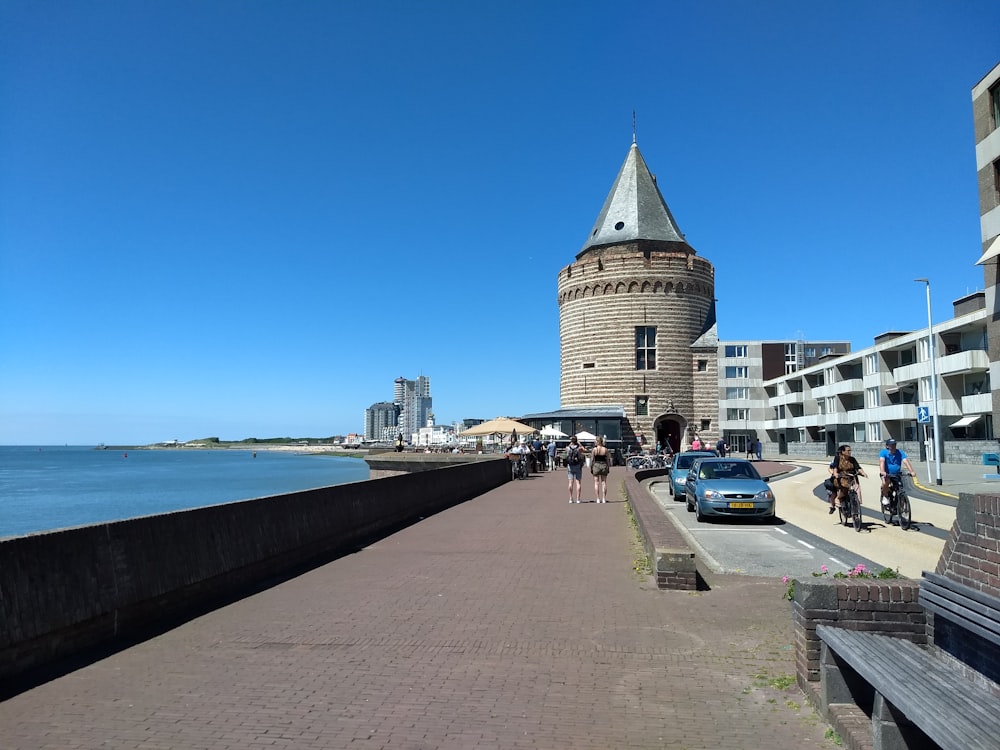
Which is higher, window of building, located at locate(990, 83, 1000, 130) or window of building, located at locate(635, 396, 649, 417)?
window of building, located at locate(990, 83, 1000, 130)

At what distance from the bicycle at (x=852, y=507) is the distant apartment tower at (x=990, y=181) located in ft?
41.4

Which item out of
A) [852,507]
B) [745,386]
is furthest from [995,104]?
[745,386]

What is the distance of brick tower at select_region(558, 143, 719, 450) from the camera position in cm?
5700

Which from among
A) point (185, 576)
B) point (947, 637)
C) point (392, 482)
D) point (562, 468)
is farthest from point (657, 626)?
point (562, 468)

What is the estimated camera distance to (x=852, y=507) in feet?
51.7

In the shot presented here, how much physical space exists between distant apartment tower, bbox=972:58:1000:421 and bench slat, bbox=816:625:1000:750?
24097 millimetres

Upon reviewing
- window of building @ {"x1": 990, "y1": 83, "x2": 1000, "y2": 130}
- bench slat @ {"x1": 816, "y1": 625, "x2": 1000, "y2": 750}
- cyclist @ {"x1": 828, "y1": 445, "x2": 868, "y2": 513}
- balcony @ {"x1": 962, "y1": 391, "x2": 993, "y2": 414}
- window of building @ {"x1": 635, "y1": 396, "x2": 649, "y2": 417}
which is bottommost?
bench slat @ {"x1": 816, "y1": 625, "x2": 1000, "y2": 750}

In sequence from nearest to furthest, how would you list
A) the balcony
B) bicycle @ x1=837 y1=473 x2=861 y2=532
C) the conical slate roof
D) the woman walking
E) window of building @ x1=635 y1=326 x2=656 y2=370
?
bicycle @ x1=837 y1=473 x2=861 y2=532
the woman walking
the balcony
window of building @ x1=635 y1=326 x2=656 y2=370
the conical slate roof

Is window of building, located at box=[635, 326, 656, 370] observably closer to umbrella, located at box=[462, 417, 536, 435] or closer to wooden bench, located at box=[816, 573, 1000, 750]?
umbrella, located at box=[462, 417, 536, 435]

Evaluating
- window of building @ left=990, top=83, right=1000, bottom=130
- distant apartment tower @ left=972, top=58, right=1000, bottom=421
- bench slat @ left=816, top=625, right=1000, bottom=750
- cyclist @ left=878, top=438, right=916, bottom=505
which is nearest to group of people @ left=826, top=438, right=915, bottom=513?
cyclist @ left=878, top=438, right=916, bottom=505

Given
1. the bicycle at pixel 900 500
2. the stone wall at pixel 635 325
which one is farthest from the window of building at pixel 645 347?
the bicycle at pixel 900 500

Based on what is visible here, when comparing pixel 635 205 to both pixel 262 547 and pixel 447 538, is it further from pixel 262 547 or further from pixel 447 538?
pixel 262 547

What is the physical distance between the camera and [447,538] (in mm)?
13469

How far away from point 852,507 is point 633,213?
47827 mm
